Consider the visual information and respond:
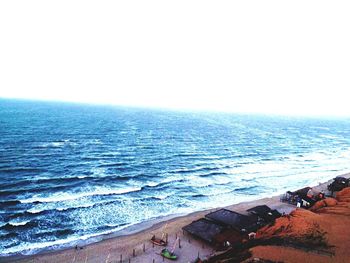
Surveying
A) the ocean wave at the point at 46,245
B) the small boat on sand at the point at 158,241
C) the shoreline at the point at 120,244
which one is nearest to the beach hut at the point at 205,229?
the shoreline at the point at 120,244

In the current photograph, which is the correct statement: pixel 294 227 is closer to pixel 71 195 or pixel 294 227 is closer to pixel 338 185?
pixel 338 185

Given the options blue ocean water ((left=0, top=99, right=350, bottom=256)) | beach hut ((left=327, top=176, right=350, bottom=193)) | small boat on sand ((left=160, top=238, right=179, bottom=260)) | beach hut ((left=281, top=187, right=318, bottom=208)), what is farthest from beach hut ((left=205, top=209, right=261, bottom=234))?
beach hut ((left=327, top=176, right=350, bottom=193))

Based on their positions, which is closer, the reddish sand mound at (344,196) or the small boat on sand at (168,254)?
the small boat on sand at (168,254)

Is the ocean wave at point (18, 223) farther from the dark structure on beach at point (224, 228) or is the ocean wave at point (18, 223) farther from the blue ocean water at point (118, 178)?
the dark structure on beach at point (224, 228)

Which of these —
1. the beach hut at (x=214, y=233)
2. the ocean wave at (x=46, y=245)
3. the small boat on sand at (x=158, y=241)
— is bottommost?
the ocean wave at (x=46, y=245)

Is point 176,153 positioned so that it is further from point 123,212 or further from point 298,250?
point 298,250

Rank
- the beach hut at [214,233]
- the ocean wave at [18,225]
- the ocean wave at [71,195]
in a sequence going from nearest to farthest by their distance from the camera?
the beach hut at [214,233], the ocean wave at [18,225], the ocean wave at [71,195]

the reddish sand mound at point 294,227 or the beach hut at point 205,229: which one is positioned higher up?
the reddish sand mound at point 294,227

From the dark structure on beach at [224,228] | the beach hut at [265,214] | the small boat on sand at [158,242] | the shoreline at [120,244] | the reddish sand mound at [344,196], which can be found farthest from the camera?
the reddish sand mound at [344,196]
